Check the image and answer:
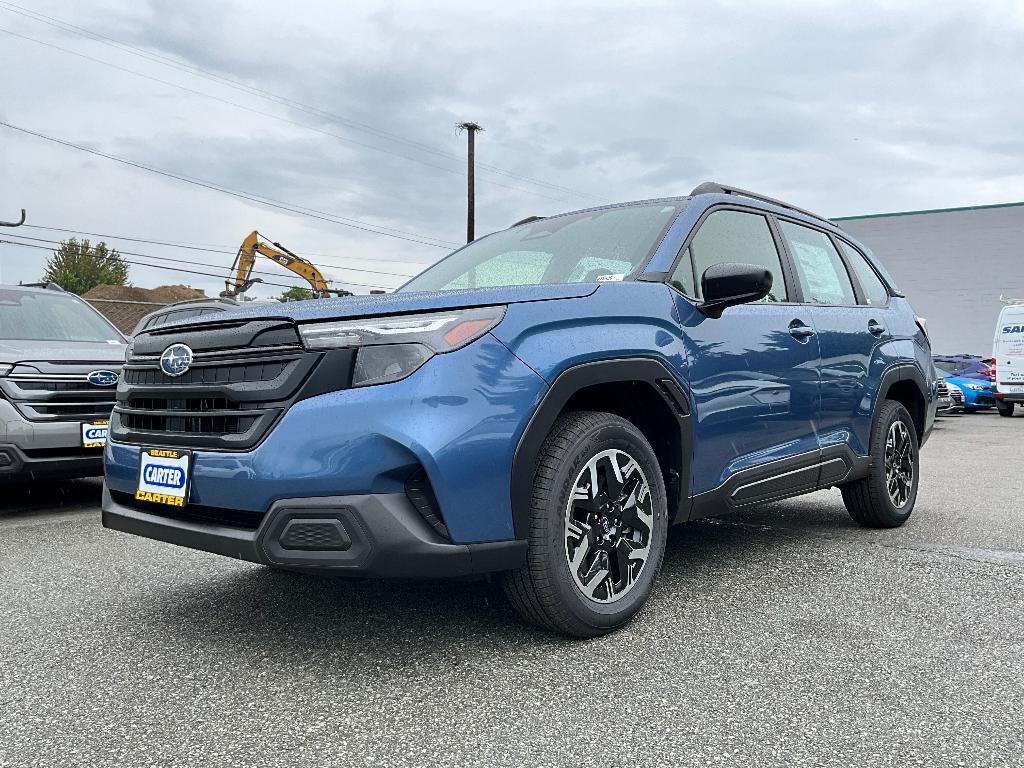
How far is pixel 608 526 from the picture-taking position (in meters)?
3.10

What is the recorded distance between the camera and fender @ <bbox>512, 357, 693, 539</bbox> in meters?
2.77

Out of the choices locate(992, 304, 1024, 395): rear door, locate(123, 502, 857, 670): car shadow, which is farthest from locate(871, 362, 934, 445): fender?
locate(992, 304, 1024, 395): rear door

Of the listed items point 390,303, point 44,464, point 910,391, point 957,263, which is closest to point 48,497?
point 44,464

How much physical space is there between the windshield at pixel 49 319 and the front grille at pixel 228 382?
428 cm

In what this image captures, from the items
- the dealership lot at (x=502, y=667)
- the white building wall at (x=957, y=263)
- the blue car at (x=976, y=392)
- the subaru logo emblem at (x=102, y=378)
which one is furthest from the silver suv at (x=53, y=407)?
the white building wall at (x=957, y=263)

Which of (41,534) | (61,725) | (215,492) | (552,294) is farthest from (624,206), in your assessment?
(41,534)

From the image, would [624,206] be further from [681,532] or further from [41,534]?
[41,534]

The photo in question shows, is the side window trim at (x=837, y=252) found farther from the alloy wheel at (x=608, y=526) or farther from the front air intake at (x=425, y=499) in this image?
the front air intake at (x=425, y=499)

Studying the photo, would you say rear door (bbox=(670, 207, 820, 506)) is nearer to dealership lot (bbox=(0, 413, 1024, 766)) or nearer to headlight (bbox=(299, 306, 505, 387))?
dealership lot (bbox=(0, 413, 1024, 766))

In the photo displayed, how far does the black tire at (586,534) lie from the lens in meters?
2.83

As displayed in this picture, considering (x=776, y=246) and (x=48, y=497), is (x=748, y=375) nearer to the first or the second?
(x=776, y=246)

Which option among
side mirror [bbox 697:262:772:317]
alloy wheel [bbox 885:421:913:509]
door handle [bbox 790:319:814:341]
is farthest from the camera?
alloy wheel [bbox 885:421:913:509]

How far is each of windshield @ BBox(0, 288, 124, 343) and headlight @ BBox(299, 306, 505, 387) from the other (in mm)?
4976

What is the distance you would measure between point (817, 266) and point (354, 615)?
307 centimetres
